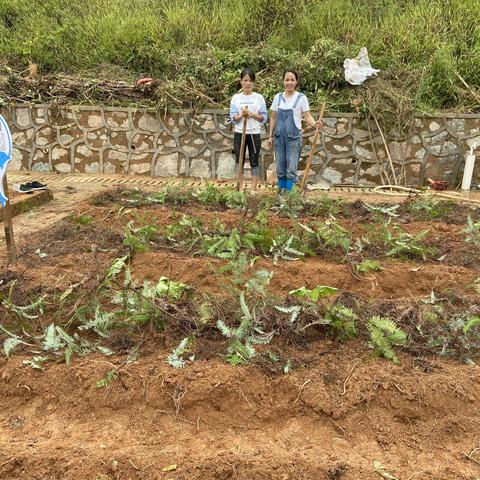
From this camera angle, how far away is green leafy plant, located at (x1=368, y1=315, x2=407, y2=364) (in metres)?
2.82

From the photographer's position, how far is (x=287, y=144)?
698 cm

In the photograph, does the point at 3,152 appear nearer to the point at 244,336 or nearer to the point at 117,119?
the point at 244,336

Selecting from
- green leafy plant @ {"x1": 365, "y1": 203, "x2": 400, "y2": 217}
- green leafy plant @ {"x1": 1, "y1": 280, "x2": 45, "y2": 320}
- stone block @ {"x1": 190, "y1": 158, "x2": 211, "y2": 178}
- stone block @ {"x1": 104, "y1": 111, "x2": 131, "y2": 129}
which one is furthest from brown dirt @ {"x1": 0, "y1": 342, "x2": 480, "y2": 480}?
stone block @ {"x1": 104, "y1": 111, "x2": 131, "y2": 129}

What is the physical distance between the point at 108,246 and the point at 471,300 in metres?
2.91

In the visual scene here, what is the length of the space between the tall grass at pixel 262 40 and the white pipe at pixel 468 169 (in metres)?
0.86

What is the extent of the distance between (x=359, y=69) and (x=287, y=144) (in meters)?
2.34

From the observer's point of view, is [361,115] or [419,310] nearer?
[419,310]

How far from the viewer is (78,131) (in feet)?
30.3

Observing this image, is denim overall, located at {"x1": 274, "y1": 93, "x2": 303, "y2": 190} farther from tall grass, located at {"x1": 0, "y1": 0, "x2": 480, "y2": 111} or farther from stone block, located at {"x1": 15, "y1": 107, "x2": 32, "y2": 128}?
stone block, located at {"x1": 15, "y1": 107, "x2": 32, "y2": 128}

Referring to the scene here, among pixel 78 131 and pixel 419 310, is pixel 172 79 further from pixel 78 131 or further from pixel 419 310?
pixel 419 310

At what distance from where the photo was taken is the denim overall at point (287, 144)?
6863 mm

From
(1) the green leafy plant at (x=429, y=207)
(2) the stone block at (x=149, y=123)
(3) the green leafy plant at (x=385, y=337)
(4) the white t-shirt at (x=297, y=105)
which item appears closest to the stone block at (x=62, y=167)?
(2) the stone block at (x=149, y=123)

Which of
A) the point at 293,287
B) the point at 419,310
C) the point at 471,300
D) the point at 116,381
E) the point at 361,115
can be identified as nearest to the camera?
the point at 116,381

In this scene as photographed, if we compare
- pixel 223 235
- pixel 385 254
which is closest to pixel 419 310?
pixel 385 254
